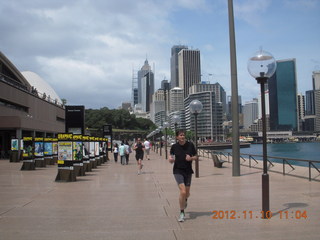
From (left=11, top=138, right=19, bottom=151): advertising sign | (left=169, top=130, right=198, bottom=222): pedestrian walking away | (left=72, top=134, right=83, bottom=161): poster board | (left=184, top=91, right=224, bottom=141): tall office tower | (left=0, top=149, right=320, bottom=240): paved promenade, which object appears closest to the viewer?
(left=0, top=149, right=320, bottom=240): paved promenade

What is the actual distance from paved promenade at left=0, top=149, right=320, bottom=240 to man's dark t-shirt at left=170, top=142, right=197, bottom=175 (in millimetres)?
974

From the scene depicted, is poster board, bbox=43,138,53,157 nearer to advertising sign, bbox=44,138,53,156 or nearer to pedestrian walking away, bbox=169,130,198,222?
advertising sign, bbox=44,138,53,156

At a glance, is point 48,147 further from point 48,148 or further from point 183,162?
point 183,162

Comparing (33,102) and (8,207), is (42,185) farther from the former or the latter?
(33,102)

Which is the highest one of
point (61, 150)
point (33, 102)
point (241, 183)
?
point (33, 102)

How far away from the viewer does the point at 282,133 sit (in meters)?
165

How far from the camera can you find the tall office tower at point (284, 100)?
15462 centimetres

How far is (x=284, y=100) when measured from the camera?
563 feet

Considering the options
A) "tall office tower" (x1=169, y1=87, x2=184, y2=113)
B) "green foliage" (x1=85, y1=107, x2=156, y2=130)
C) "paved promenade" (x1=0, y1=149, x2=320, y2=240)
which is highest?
"tall office tower" (x1=169, y1=87, x2=184, y2=113)

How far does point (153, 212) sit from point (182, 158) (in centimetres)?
155

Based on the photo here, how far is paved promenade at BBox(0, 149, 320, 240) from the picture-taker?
5.94m

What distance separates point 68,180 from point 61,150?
127 cm

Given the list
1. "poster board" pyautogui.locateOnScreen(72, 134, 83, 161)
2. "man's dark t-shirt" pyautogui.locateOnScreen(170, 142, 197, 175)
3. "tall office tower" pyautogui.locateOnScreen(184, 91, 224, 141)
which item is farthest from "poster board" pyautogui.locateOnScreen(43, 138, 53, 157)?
"tall office tower" pyautogui.locateOnScreen(184, 91, 224, 141)

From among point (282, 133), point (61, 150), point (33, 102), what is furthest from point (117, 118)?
point (61, 150)
